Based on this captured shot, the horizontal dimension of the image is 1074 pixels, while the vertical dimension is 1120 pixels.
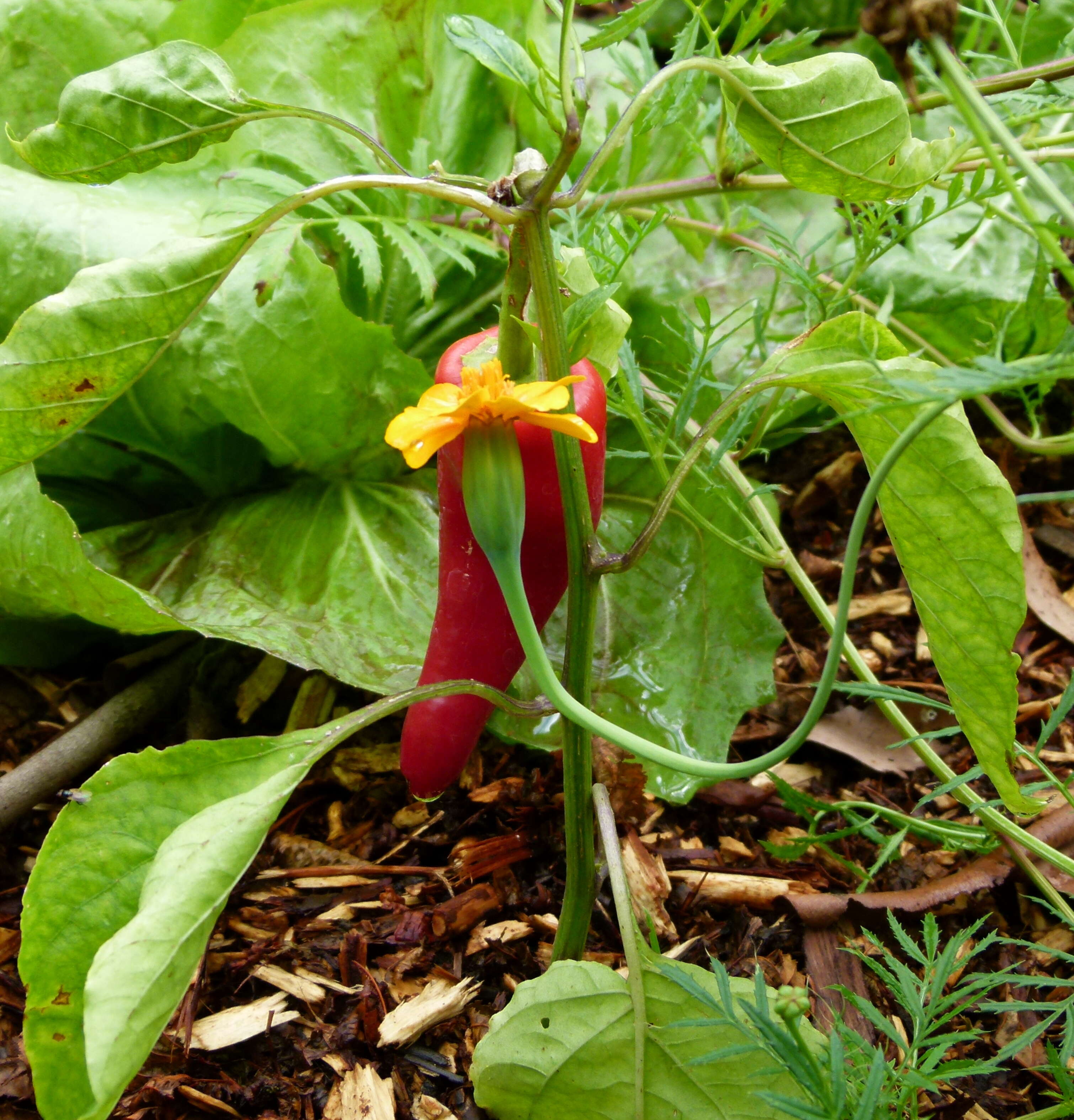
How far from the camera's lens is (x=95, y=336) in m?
0.78

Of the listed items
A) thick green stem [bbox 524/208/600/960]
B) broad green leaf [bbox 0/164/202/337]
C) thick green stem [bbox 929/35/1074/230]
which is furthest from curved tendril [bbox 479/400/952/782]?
broad green leaf [bbox 0/164/202/337]

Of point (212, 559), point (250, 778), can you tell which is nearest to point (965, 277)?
point (212, 559)

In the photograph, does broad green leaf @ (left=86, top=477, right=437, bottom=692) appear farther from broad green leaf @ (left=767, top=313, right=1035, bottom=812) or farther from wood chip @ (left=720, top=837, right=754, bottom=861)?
broad green leaf @ (left=767, top=313, right=1035, bottom=812)

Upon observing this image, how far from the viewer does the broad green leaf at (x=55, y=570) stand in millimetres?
1033

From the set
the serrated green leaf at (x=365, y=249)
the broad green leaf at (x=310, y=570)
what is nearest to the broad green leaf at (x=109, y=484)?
the broad green leaf at (x=310, y=570)

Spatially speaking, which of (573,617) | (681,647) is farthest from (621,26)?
(681,647)

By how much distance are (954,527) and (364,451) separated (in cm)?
80

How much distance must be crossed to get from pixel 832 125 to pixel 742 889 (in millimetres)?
777

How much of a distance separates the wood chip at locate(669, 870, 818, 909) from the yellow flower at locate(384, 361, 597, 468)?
65 cm

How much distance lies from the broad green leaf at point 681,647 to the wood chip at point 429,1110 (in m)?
0.38

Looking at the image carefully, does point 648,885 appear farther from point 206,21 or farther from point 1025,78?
point 206,21

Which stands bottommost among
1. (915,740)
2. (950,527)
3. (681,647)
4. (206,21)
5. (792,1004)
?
(681,647)

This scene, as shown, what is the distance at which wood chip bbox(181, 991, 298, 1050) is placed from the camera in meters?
0.95

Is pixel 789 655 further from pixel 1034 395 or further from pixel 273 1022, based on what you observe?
pixel 273 1022
